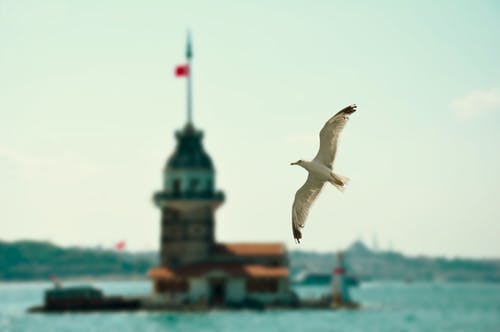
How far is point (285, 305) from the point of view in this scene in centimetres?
9381

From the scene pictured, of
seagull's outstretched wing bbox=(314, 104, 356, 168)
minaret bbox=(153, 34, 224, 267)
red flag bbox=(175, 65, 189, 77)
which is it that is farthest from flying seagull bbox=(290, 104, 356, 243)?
red flag bbox=(175, 65, 189, 77)

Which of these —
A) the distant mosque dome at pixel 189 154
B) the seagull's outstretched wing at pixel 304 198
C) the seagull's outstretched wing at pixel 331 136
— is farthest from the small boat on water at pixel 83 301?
the seagull's outstretched wing at pixel 331 136

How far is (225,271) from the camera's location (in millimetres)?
93625

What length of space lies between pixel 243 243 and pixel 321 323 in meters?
9.66

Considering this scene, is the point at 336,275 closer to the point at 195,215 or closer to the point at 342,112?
the point at 195,215

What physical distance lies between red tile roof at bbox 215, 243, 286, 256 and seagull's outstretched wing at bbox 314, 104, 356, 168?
74.3 meters

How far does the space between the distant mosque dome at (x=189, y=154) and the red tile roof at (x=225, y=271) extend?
26.3ft

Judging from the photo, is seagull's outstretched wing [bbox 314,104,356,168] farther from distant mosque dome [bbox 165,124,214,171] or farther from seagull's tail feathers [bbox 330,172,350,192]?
distant mosque dome [bbox 165,124,214,171]

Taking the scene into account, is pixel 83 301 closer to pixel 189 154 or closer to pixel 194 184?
pixel 194 184

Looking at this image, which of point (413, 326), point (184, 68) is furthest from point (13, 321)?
point (413, 326)

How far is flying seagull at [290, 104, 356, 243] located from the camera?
21.2m

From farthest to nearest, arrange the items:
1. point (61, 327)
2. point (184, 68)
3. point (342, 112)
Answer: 1. point (184, 68)
2. point (61, 327)
3. point (342, 112)

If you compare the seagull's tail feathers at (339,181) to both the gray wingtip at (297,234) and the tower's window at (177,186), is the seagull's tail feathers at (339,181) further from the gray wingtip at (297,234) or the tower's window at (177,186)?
the tower's window at (177,186)

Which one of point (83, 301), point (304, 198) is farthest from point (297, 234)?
point (83, 301)
